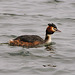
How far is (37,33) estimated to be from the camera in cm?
1905

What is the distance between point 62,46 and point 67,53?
112cm

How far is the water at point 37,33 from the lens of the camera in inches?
542

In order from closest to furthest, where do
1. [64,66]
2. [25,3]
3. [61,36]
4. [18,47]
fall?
[64,66]
[18,47]
[61,36]
[25,3]

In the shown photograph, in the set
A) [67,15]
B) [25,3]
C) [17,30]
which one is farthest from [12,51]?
[25,3]

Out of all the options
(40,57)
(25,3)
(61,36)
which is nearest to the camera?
(40,57)

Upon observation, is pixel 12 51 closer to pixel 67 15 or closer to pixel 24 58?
pixel 24 58

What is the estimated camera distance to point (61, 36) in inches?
736

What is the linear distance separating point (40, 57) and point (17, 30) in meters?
4.57

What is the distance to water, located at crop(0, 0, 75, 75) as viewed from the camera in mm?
13758

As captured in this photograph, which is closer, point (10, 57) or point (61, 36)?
point (10, 57)

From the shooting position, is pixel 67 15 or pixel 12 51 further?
pixel 67 15

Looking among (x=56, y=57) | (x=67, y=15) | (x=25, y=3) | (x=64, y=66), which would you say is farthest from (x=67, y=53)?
(x=25, y=3)

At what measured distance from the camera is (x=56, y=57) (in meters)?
15.1

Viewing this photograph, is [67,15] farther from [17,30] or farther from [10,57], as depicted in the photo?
[10,57]
